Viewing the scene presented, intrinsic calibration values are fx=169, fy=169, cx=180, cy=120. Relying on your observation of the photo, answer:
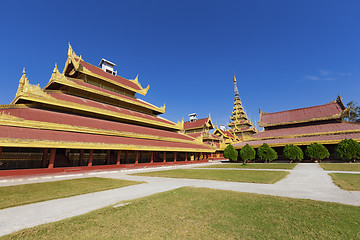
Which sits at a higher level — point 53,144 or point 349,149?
point 349,149

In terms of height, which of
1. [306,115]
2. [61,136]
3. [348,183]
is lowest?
[348,183]

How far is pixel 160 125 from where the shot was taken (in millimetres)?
26812

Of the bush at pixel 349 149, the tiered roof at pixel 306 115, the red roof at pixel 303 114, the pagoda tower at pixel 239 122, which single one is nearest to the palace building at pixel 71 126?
the bush at pixel 349 149

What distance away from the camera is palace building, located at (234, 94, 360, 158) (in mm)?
23250

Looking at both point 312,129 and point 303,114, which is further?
point 303,114

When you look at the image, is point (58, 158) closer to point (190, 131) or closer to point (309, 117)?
point (190, 131)

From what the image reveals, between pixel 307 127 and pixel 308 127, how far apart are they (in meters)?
0.15

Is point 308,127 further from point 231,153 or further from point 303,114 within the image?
point 231,153

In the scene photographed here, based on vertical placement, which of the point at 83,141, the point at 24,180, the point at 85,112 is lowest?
the point at 24,180

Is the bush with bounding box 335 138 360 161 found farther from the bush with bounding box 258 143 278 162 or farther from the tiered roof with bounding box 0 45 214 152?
the tiered roof with bounding box 0 45 214 152

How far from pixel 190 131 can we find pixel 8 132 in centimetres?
3549

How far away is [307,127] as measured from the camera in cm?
2852

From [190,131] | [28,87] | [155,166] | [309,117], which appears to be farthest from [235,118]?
[28,87]

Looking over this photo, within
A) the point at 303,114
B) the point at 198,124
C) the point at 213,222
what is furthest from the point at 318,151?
the point at 213,222
